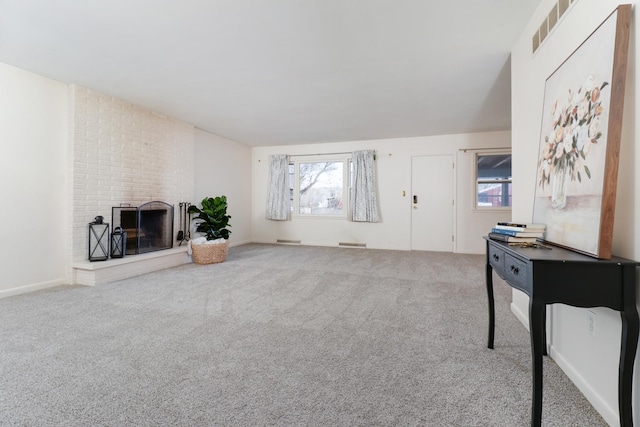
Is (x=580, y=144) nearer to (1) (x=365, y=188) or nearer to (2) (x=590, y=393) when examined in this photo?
(2) (x=590, y=393)

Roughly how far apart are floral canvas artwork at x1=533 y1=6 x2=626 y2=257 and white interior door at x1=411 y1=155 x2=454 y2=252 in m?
4.02

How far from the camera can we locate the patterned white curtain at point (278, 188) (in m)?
6.50

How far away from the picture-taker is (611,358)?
3.98ft

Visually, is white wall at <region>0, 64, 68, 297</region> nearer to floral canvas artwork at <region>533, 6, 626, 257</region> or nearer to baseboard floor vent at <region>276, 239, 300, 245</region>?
baseboard floor vent at <region>276, 239, 300, 245</region>

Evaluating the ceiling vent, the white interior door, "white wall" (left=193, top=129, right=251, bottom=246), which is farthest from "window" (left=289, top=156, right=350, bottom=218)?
the ceiling vent

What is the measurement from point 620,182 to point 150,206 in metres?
4.82

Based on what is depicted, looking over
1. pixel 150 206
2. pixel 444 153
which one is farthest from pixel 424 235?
pixel 150 206

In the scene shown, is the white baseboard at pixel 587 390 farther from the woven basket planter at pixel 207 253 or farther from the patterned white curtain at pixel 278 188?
the patterned white curtain at pixel 278 188

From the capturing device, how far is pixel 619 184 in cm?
117

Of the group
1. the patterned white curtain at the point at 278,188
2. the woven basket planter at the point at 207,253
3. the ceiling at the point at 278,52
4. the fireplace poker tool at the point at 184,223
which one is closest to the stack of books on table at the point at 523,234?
the ceiling at the point at 278,52

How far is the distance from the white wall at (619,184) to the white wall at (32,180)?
4667 mm

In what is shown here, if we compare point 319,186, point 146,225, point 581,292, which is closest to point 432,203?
point 319,186

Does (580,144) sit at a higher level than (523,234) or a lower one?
higher

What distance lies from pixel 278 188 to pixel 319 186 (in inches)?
36.6
